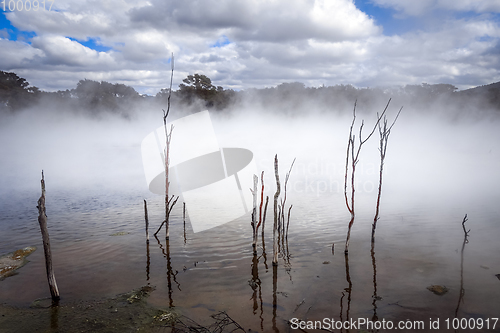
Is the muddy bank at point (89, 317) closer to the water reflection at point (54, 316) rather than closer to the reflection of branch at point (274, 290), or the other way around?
the water reflection at point (54, 316)

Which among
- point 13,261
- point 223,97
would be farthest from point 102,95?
point 13,261

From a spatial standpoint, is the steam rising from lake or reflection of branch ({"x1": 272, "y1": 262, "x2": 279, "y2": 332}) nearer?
reflection of branch ({"x1": 272, "y1": 262, "x2": 279, "y2": 332})

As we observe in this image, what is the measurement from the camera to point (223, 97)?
3575cm

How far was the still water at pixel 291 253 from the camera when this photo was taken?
4.59 m

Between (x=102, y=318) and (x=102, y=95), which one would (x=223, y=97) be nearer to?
(x=102, y=95)

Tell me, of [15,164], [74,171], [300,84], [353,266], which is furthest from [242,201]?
[300,84]

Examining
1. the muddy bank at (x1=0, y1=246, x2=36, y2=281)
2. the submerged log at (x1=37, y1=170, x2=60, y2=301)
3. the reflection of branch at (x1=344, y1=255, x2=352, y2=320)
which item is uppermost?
the submerged log at (x1=37, y1=170, x2=60, y2=301)

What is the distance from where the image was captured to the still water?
4.59m

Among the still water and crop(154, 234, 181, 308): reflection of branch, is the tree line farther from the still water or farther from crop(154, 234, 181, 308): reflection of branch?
crop(154, 234, 181, 308): reflection of branch

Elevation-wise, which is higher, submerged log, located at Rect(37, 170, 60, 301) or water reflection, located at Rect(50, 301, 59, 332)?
submerged log, located at Rect(37, 170, 60, 301)

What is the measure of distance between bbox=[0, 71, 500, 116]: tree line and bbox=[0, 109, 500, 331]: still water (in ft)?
56.9

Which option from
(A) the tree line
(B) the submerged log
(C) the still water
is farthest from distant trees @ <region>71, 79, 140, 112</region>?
(B) the submerged log

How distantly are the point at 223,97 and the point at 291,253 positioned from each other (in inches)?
1236

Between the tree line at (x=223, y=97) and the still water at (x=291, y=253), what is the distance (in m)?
17.4
